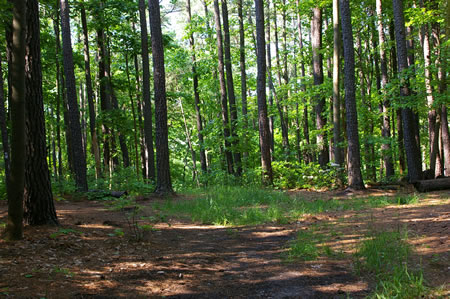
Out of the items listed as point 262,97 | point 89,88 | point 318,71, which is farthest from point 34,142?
point 318,71

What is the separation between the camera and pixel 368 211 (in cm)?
809

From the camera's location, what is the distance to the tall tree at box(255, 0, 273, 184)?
1370 cm

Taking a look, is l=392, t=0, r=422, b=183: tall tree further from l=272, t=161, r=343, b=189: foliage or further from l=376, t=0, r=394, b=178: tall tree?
l=272, t=161, r=343, b=189: foliage

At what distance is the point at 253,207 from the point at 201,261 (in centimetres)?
466

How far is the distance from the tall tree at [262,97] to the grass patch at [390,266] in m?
8.95

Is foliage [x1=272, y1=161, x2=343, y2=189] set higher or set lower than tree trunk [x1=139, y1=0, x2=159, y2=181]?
lower

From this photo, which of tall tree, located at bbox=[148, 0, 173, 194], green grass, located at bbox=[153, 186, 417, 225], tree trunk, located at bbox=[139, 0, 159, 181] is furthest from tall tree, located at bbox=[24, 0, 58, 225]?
tree trunk, located at bbox=[139, 0, 159, 181]

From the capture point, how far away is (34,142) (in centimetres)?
576

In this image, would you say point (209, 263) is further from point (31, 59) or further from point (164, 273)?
point (31, 59)

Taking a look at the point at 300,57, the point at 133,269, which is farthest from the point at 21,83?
the point at 300,57

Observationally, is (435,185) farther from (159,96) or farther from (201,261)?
(159,96)

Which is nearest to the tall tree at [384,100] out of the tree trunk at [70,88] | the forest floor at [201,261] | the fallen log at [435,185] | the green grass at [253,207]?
the fallen log at [435,185]

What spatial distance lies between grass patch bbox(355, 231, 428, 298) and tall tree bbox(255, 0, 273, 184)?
8954 mm

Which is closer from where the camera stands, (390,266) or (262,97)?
(390,266)
